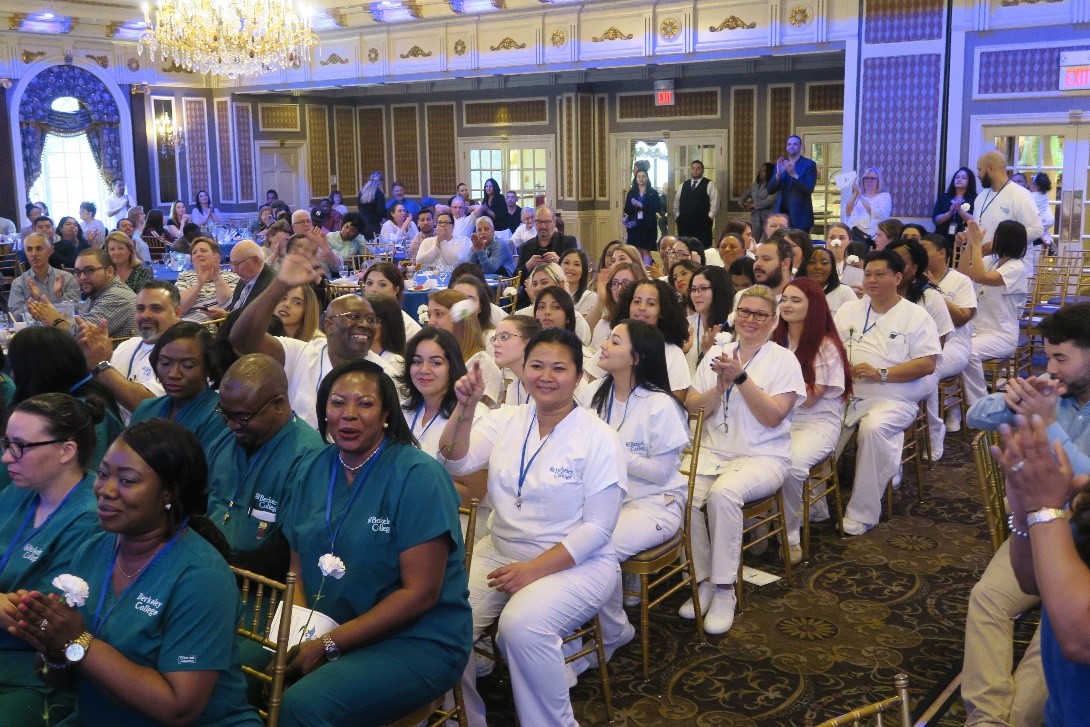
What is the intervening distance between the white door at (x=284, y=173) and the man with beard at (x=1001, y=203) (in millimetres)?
12121

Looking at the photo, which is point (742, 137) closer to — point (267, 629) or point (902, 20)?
point (902, 20)

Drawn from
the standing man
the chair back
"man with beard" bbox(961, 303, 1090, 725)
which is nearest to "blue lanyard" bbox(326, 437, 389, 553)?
the chair back

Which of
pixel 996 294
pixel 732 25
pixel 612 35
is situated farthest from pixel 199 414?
pixel 612 35

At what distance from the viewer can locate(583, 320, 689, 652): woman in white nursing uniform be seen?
3754mm

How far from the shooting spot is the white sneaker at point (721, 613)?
13.3ft

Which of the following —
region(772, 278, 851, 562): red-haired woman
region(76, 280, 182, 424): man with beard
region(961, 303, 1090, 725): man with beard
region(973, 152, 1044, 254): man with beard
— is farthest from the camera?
region(973, 152, 1044, 254): man with beard

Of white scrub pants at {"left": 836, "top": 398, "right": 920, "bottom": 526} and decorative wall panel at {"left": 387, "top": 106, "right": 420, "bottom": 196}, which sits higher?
decorative wall panel at {"left": 387, "top": 106, "right": 420, "bottom": 196}

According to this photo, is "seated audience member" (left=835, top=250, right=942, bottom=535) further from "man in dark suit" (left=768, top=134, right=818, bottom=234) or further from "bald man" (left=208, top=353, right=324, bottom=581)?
"man in dark suit" (left=768, top=134, right=818, bottom=234)

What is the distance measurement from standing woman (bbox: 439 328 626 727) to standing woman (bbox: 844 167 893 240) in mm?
7669

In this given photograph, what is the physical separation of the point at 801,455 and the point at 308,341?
2319 mm

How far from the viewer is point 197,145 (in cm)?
1659

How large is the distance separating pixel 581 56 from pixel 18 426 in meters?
10.8

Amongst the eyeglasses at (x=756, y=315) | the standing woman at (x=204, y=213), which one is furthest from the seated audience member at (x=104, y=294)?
the standing woman at (x=204, y=213)

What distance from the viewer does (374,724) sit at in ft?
8.59
